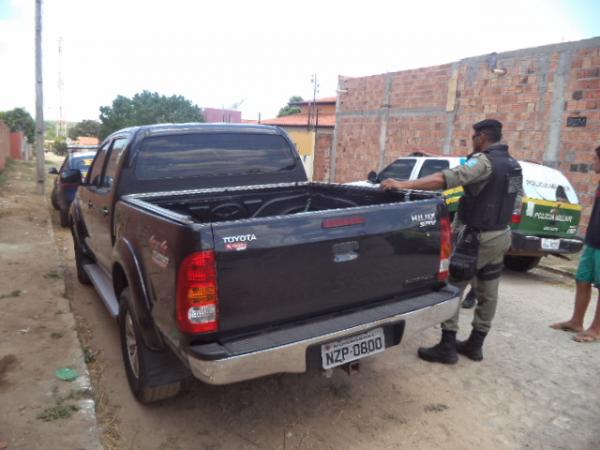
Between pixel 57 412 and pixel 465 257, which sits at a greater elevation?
pixel 465 257

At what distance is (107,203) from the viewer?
3992mm

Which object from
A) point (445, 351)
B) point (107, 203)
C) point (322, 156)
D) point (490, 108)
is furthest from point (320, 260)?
point (322, 156)

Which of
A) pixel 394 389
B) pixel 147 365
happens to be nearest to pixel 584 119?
pixel 394 389

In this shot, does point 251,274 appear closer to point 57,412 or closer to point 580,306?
point 57,412

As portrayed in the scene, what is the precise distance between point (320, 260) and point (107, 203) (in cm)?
226

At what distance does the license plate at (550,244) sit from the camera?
20.6 ft

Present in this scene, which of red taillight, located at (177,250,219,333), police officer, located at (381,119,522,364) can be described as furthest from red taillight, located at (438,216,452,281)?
red taillight, located at (177,250,219,333)

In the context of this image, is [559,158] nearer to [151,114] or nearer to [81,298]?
[81,298]

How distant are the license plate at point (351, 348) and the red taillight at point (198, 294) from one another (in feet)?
2.19

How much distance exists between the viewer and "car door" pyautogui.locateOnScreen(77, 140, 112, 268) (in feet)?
15.0

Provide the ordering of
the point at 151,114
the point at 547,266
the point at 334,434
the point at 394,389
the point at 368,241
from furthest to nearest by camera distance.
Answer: the point at 151,114
the point at 547,266
the point at 394,389
the point at 334,434
the point at 368,241

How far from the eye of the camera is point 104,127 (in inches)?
1508

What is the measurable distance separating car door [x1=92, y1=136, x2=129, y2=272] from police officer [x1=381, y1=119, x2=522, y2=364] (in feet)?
7.27

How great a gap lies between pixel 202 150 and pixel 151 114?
1433 inches
